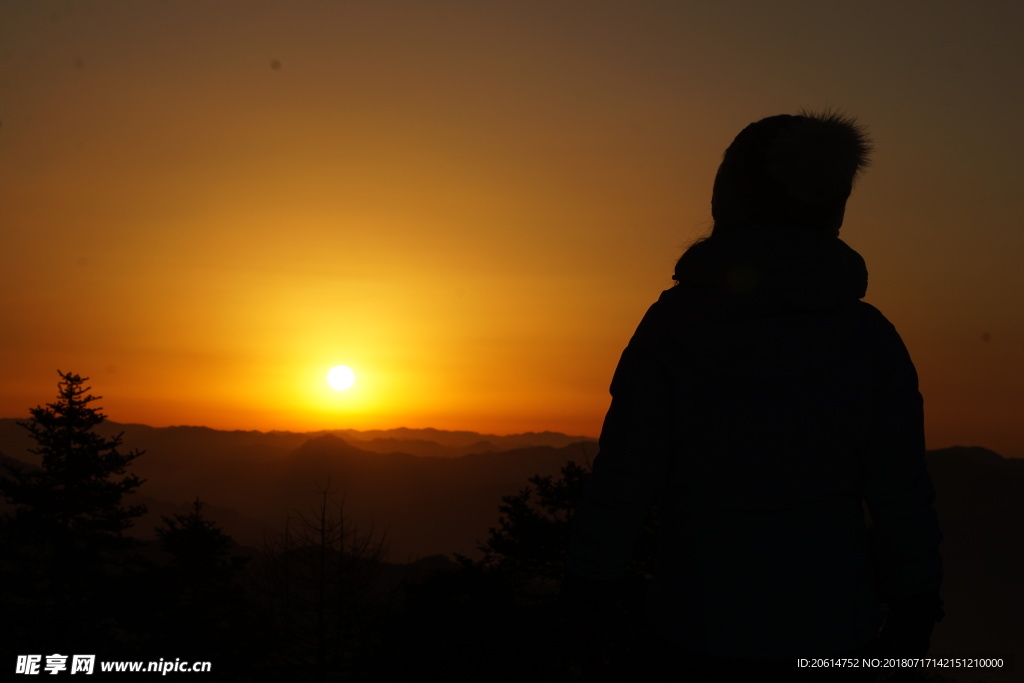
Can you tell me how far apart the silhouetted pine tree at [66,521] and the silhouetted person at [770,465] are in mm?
40994

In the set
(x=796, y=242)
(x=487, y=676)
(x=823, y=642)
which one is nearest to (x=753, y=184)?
(x=796, y=242)

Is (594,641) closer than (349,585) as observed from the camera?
Yes

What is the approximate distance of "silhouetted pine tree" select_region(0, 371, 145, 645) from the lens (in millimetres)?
38844

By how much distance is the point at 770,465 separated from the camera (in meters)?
2.40

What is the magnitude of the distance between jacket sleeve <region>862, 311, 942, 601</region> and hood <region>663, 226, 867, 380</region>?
0.23m

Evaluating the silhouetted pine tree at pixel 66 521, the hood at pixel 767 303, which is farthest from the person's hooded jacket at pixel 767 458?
the silhouetted pine tree at pixel 66 521

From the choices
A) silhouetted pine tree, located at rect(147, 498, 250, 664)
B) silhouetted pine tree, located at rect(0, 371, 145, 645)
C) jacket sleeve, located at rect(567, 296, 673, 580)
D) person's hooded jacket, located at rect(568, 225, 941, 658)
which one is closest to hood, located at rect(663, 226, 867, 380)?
person's hooded jacket, located at rect(568, 225, 941, 658)

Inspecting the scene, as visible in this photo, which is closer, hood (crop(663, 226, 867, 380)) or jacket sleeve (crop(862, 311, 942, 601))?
hood (crop(663, 226, 867, 380))

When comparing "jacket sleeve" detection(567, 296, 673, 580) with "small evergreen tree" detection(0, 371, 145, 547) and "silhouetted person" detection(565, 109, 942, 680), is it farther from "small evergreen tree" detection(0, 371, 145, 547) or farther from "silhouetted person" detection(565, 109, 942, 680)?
"small evergreen tree" detection(0, 371, 145, 547)

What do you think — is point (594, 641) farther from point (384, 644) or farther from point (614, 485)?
point (384, 644)

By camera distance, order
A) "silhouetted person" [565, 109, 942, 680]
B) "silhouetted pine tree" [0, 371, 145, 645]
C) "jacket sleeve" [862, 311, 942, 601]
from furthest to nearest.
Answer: "silhouetted pine tree" [0, 371, 145, 645] → "jacket sleeve" [862, 311, 942, 601] → "silhouetted person" [565, 109, 942, 680]

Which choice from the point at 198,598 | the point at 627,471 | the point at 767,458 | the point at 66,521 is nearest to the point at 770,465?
the point at 767,458

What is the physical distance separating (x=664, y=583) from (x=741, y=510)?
14.8 inches

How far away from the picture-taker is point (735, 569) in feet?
7.95
